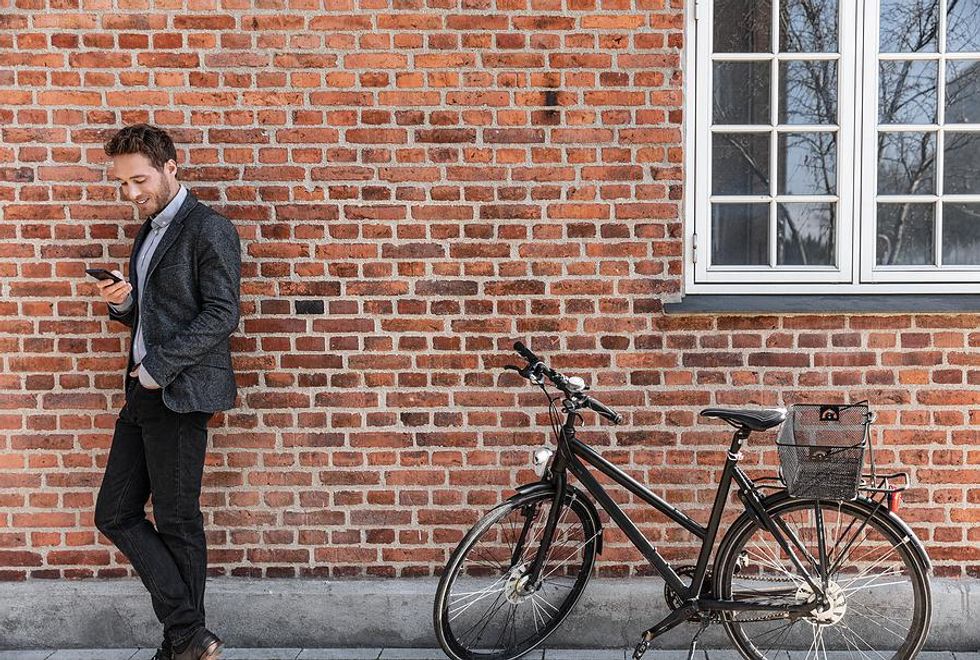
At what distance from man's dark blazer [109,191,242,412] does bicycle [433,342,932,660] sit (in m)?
1.21

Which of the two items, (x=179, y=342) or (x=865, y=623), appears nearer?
(x=179, y=342)

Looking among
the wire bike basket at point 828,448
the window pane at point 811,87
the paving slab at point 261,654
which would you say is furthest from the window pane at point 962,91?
the paving slab at point 261,654

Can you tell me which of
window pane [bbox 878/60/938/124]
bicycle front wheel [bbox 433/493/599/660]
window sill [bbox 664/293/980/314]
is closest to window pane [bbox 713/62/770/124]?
window pane [bbox 878/60/938/124]

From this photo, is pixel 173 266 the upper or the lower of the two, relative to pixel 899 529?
upper

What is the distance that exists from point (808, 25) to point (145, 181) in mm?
3045

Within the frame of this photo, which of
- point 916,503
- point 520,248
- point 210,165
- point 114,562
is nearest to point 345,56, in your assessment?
point 210,165

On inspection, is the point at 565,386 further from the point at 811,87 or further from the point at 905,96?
the point at 905,96

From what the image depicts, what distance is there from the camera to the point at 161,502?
147 inches

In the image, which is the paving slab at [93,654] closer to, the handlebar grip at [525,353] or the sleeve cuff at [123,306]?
the sleeve cuff at [123,306]

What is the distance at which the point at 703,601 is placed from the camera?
3664 mm

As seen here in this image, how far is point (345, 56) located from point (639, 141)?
4.53 ft

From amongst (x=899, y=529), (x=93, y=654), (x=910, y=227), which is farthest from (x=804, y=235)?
(x=93, y=654)

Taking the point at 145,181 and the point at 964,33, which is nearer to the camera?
the point at 145,181

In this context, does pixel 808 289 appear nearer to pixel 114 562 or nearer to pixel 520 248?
Answer: pixel 520 248
